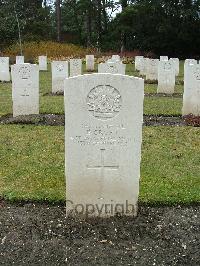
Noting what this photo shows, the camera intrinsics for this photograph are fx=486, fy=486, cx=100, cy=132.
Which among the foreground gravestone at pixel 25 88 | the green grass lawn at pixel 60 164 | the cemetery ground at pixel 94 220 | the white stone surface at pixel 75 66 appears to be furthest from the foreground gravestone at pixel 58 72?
the cemetery ground at pixel 94 220

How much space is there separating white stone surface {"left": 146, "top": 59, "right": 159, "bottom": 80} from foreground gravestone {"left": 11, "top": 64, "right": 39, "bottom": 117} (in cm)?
1061

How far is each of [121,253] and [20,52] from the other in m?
32.8

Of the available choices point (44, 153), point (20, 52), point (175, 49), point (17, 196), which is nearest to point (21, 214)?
point (17, 196)

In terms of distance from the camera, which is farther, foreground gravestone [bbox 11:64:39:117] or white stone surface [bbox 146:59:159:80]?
white stone surface [bbox 146:59:159:80]

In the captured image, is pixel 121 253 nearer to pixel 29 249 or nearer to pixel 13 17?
pixel 29 249

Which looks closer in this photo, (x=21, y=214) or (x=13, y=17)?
(x=21, y=214)

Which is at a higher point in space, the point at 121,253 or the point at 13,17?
the point at 13,17

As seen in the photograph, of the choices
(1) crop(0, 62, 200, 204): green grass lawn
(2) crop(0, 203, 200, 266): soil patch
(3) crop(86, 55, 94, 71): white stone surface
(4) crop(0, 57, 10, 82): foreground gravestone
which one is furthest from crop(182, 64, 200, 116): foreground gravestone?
(3) crop(86, 55, 94, 71): white stone surface

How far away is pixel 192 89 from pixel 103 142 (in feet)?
23.1

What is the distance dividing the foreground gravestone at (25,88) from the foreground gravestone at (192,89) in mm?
3624

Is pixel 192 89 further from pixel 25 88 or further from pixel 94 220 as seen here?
pixel 94 220

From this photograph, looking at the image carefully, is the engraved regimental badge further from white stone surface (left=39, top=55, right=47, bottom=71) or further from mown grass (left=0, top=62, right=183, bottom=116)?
white stone surface (left=39, top=55, right=47, bottom=71)

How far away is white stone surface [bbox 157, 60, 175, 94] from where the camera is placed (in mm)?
16952

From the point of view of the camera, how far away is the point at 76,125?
5207 millimetres
